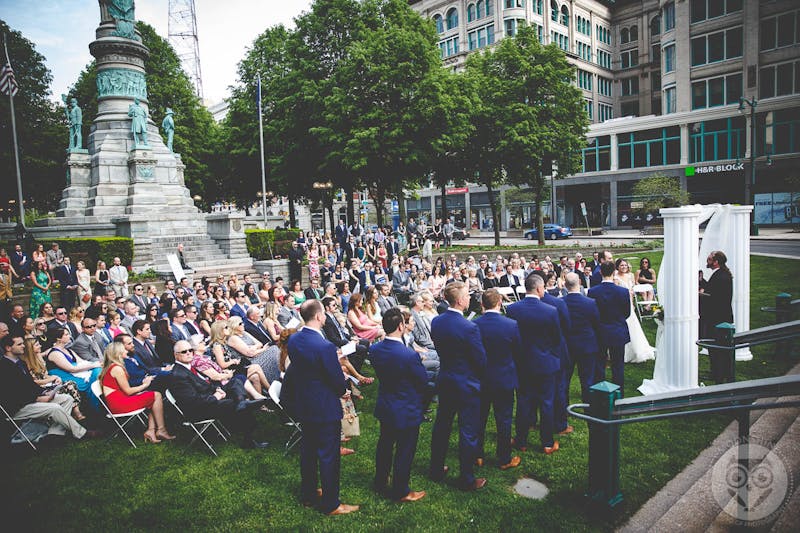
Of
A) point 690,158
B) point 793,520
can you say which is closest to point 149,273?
point 793,520

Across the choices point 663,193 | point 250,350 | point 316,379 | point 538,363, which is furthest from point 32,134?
point 663,193

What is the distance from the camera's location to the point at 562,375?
6.64 meters

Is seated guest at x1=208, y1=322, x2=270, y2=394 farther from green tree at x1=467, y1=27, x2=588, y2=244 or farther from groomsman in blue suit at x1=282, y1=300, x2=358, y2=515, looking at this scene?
green tree at x1=467, y1=27, x2=588, y2=244

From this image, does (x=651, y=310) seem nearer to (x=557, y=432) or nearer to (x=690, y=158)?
(x=557, y=432)

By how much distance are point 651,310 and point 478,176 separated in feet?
65.6

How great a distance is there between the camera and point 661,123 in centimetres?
4547

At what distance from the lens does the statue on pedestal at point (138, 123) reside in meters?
23.7

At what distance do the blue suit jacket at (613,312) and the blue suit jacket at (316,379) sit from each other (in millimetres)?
4374

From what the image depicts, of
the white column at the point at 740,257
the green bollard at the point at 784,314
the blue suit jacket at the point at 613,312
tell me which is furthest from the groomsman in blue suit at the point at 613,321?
the green bollard at the point at 784,314

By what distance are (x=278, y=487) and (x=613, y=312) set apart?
5293 mm

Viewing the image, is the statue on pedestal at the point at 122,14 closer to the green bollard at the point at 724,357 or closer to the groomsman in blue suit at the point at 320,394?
the groomsman in blue suit at the point at 320,394

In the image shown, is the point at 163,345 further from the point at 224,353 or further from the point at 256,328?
the point at 256,328

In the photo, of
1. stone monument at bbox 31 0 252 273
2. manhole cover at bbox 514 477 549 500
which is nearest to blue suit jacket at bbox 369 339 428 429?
manhole cover at bbox 514 477 549 500

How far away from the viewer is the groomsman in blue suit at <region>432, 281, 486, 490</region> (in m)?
5.29
